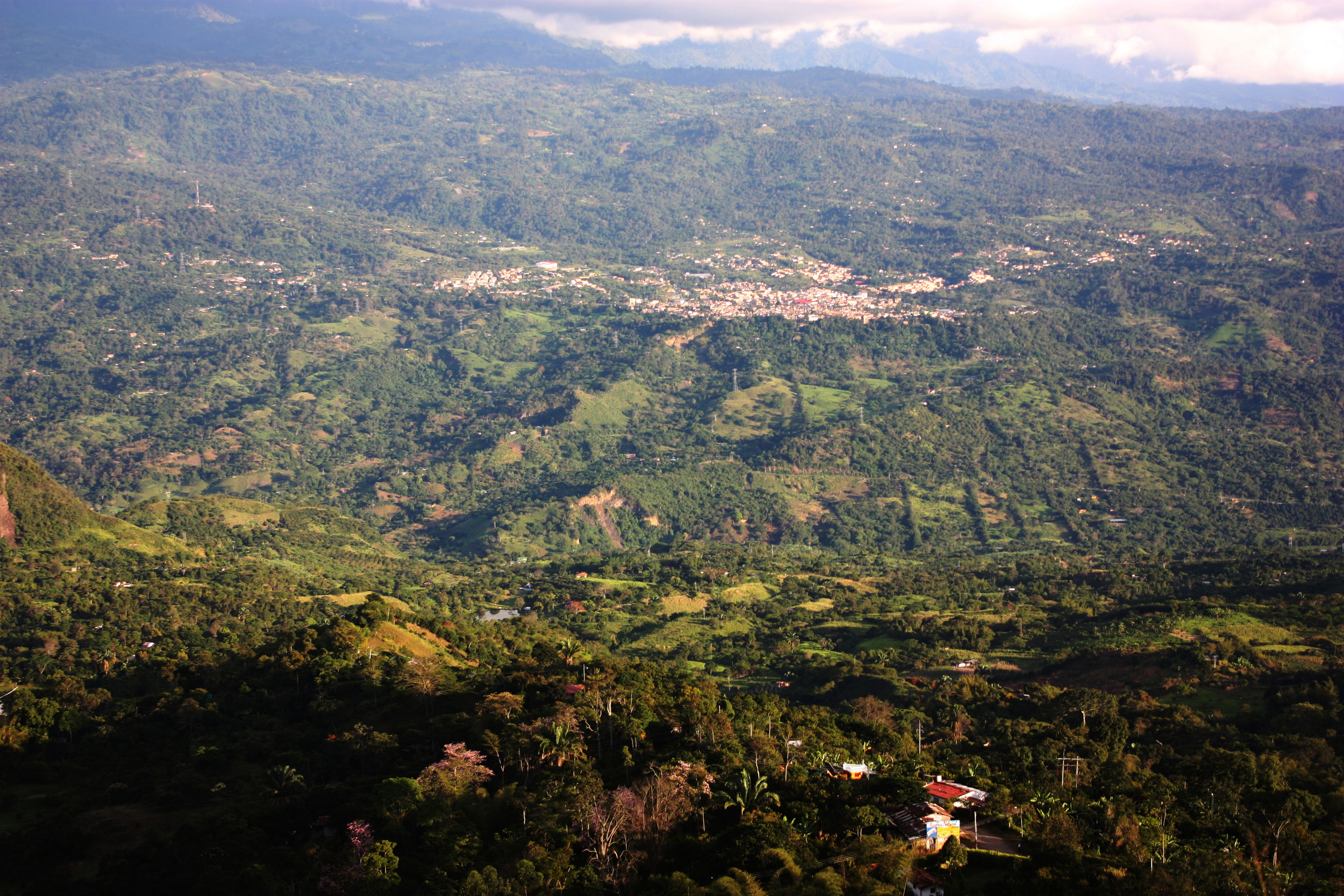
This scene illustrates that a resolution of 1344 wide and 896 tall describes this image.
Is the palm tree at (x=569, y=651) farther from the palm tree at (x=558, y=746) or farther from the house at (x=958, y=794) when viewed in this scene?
the house at (x=958, y=794)

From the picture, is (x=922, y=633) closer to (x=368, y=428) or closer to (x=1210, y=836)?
(x=1210, y=836)

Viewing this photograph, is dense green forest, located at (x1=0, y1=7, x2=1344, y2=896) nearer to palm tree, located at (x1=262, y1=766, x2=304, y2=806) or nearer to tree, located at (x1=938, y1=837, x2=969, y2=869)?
tree, located at (x1=938, y1=837, x2=969, y2=869)

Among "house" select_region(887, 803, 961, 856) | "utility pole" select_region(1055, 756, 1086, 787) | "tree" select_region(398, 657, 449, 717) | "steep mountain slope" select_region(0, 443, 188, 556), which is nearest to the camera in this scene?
"house" select_region(887, 803, 961, 856)

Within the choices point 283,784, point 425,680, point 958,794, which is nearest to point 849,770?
point 958,794

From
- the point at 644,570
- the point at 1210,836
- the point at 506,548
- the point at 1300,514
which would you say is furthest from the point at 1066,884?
the point at 1300,514

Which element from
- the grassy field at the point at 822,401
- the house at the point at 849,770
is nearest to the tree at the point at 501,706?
the house at the point at 849,770

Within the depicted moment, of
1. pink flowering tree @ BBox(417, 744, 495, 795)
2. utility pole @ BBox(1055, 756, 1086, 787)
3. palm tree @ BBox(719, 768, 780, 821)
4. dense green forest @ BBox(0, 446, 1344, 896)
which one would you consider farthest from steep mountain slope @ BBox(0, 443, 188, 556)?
utility pole @ BBox(1055, 756, 1086, 787)
